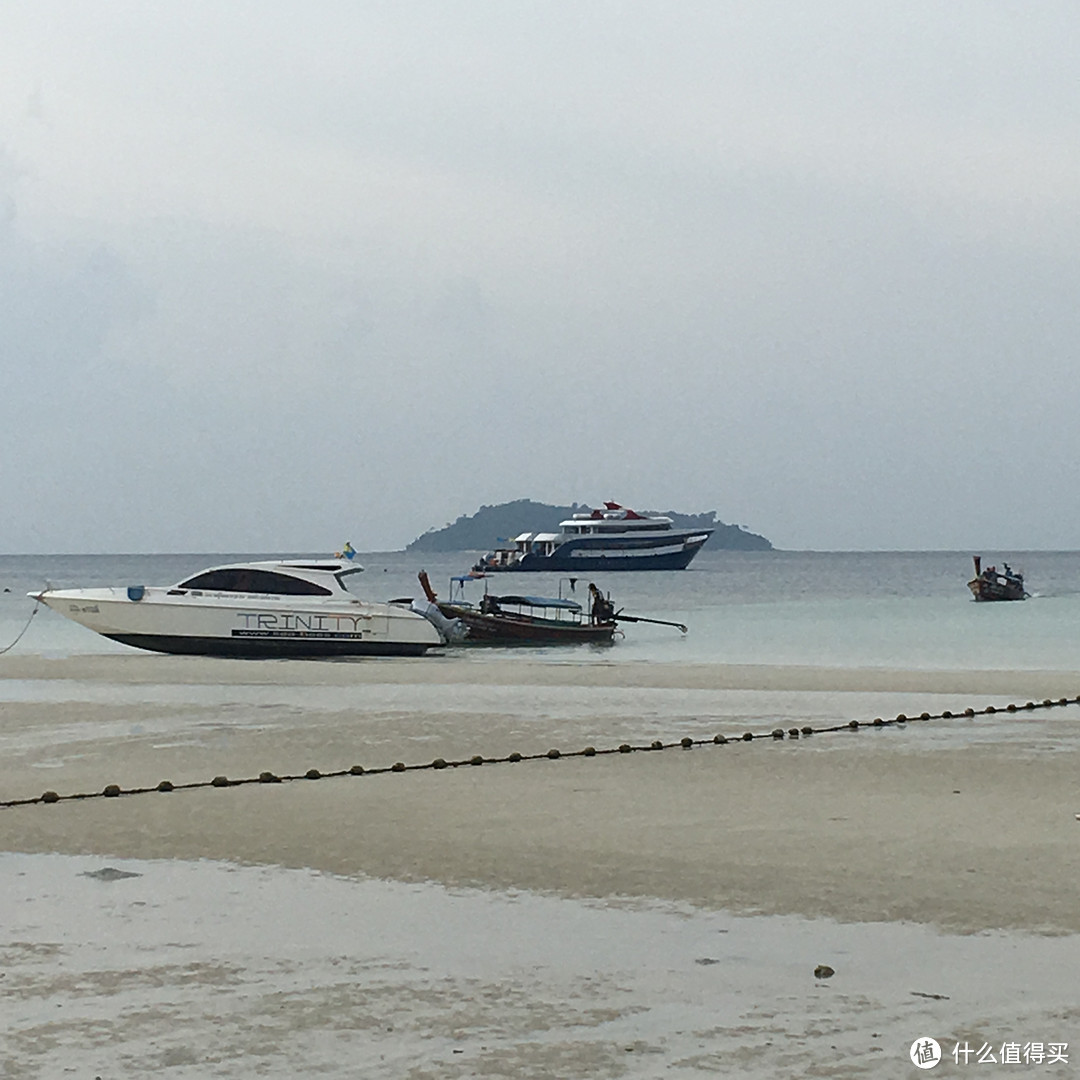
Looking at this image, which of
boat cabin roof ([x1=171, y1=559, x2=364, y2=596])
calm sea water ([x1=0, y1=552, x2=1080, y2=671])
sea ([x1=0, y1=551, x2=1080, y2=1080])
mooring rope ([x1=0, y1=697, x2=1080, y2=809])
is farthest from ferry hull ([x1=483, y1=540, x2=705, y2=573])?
sea ([x1=0, y1=551, x2=1080, y2=1080])

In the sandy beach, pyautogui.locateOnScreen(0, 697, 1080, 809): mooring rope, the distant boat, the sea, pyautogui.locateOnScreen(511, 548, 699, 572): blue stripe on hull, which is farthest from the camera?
pyautogui.locateOnScreen(511, 548, 699, 572): blue stripe on hull

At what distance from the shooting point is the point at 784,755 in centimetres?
1648

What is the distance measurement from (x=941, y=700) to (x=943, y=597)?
61561 mm

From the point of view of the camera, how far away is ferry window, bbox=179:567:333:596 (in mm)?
34125

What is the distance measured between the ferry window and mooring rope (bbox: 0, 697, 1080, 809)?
53.1 ft

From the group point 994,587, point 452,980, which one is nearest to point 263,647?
point 452,980

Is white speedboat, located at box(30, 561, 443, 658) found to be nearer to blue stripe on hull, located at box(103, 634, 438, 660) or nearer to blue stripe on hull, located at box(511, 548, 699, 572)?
blue stripe on hull, located at box(103, 634, 438, 660)

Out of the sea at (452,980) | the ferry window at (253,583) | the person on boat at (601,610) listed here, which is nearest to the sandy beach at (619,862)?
the sea at (452,980)

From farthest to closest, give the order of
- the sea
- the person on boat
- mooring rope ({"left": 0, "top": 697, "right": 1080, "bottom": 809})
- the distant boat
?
the distant boat → the person on boat → mooring rope ({"left": 0, "top": 697, "right": 1080, "bottom": 809}) → the sea

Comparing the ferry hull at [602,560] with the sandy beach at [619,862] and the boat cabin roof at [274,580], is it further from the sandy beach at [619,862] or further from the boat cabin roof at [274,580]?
the sandy beach at [619,862]

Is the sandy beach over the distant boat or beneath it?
beneath

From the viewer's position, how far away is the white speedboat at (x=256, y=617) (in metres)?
33.6

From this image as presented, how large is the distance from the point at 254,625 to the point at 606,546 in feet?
336

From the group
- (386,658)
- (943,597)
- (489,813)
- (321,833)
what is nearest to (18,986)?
(321,833)
